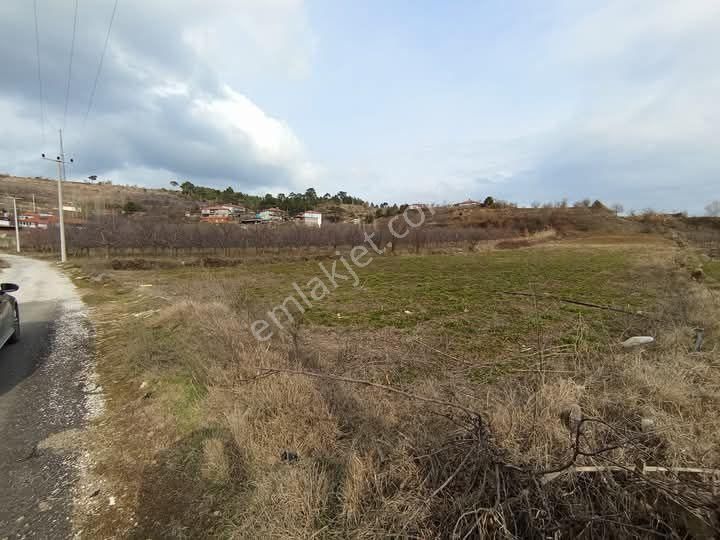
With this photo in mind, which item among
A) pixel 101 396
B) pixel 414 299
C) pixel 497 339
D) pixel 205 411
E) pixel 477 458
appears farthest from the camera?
pixel 414 299

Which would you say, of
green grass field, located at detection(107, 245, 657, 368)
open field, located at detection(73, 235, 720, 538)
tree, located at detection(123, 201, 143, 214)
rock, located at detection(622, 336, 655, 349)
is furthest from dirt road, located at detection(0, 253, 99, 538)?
tree, located at detection(123, 201, 143, 214)

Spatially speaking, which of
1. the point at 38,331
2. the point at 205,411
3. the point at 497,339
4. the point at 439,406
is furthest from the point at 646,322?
the point at 38,331

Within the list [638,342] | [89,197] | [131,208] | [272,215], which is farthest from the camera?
[89,197]

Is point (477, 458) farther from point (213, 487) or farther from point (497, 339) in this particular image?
point (497, 339)

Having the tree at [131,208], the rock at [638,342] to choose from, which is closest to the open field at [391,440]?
the rock at [638,342]

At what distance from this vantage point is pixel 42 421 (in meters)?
3.65

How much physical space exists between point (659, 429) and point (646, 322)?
6.19 m

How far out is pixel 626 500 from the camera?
1.71 m

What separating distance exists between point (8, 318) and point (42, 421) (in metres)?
3.20

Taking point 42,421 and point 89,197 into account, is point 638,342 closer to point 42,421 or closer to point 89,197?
point 42,421

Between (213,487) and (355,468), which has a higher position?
(355,468)

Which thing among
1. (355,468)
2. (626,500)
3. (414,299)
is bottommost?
(414,299)

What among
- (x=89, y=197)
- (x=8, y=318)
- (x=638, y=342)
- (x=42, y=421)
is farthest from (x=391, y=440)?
(x=89, y=197)

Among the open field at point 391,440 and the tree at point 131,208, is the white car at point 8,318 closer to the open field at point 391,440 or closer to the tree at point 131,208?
the open field at point 391,440
